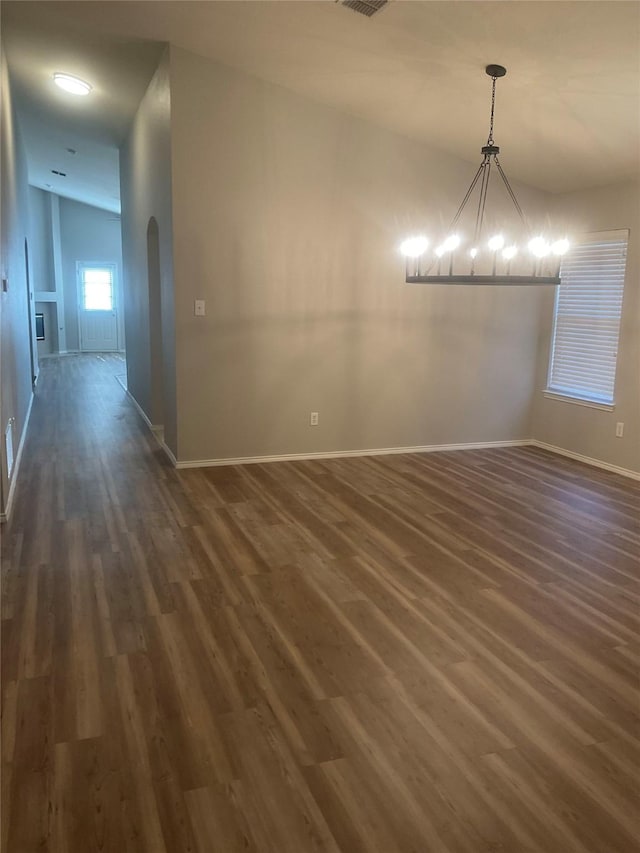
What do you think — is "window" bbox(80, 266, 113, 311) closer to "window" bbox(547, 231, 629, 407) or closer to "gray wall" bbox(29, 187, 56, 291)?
"gray wall" bbox(29, 187, 56, 291)

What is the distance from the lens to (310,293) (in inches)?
216

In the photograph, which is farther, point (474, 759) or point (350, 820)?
point (474, 759)

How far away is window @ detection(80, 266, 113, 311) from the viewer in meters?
13.9

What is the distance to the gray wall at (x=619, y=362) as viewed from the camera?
5312mm

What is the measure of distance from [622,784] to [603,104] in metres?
3.88

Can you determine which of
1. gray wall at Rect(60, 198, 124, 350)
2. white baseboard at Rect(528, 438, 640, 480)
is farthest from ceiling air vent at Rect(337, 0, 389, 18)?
gray wall at Rect(60, 198, 124, 350)

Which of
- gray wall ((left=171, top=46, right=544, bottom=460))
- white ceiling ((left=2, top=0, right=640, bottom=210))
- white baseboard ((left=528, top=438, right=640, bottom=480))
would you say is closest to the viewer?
white ceiling ((left=2, top=0, right=640, bottom=210))

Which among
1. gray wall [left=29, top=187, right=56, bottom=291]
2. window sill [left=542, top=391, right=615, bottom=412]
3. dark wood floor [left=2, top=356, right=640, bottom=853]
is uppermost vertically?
gray wall [left=29, top=187, right=56, bottom=291]

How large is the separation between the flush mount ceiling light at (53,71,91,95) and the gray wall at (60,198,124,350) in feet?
26.4


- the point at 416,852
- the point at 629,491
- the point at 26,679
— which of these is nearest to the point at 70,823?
the point at 26,679

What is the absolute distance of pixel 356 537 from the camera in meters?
3.93

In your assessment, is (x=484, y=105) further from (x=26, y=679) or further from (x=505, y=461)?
(x=26, y=679)

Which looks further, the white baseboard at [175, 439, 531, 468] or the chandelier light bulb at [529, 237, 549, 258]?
the white baseboard at [175, 439, 531, 468]

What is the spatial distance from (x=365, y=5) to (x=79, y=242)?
11.7 metres
